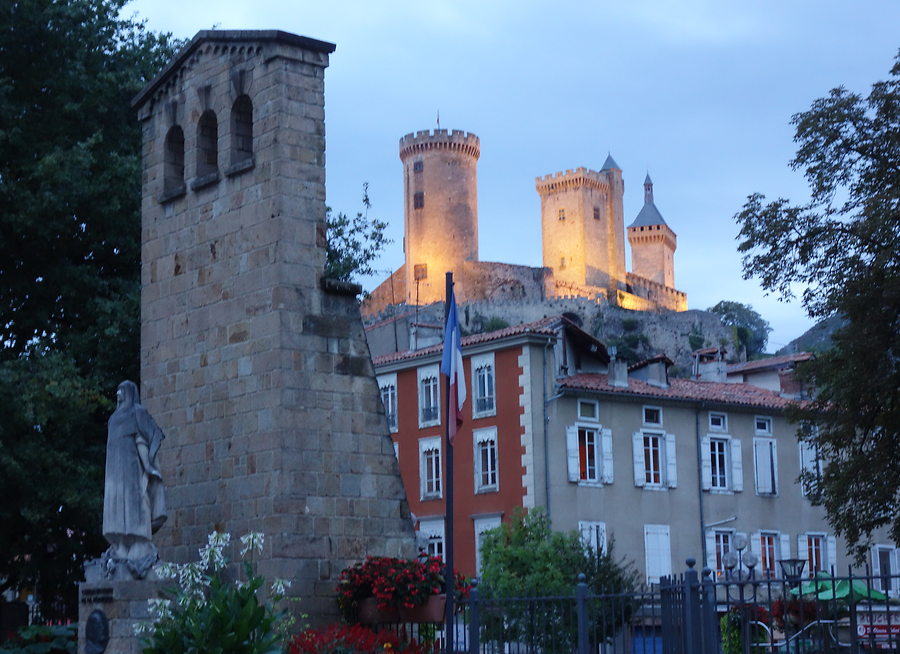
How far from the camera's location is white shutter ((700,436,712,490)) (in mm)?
37781

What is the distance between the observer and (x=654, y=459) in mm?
37062

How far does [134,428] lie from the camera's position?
12.6 meters

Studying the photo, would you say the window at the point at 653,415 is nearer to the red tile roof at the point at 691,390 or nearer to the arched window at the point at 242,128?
the red tile roof at the point at 691,390

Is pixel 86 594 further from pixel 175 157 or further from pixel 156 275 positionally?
pixel 175 157

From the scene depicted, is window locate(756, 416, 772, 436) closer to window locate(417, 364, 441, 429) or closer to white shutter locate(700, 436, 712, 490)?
white shutter locate(700, 436, 712, 490)

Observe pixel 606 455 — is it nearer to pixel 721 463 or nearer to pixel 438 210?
pixel 721 463

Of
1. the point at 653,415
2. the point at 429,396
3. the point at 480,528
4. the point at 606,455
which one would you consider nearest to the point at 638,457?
the point at 606,455

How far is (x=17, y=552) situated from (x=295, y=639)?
755cm

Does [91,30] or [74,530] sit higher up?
[91,30]

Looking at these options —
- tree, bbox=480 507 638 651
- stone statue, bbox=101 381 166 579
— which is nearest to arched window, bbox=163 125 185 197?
stone statue, bbox=101 381 166 579

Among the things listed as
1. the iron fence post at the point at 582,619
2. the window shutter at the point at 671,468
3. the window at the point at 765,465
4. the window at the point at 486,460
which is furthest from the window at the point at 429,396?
the iron fence post at the point at 582,619

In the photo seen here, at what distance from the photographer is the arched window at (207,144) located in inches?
592

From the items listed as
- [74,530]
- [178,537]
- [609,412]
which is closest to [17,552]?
[74,530]

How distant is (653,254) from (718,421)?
261ft
